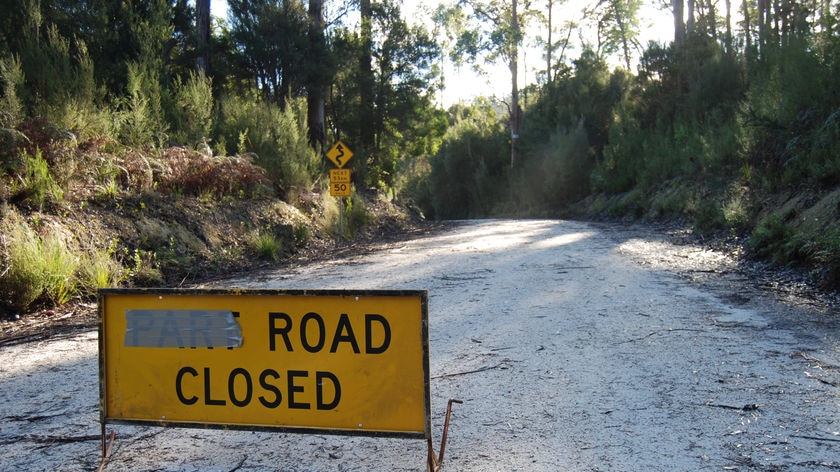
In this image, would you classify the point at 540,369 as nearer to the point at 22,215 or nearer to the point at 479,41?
the point at 22,215

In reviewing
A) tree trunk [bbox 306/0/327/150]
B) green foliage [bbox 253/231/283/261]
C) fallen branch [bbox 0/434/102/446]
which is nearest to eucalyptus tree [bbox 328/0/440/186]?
tree trunk [bbox 306/0/327/150]

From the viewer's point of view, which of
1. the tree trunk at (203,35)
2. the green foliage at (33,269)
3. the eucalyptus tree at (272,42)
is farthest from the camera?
the eucalyptus tree at (272,42)

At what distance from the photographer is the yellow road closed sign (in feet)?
9.64

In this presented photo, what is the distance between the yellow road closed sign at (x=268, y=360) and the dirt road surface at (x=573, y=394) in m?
0.25

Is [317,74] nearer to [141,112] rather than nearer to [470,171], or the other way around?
[141,112]

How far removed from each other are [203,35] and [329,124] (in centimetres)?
778

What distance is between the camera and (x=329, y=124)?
2531 centimetres

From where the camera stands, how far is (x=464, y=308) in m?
6.52

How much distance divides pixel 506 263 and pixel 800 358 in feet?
18.3

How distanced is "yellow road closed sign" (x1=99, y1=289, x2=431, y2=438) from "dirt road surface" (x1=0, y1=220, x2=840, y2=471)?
0.83ft

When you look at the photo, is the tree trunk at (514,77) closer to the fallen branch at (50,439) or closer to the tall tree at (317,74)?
the tall tree at (317,74)

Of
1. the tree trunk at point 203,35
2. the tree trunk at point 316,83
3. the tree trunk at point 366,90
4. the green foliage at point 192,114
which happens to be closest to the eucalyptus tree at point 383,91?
the tree trunk at point 366,90

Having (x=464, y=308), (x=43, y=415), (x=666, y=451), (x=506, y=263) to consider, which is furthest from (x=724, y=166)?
(x=43, y=415)

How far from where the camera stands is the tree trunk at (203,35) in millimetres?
17734
